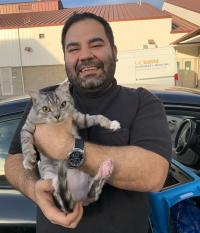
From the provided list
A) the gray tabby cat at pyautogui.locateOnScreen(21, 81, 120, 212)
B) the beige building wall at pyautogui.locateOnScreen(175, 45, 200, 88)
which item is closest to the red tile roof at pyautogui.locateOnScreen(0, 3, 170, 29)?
the beige building wall at pyautogui.locateOnScreen(175, 45, 200, 88)

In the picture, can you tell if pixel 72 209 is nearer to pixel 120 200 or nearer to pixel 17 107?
pixel 120 200

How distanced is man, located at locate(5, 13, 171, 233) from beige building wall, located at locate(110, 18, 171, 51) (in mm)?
24572

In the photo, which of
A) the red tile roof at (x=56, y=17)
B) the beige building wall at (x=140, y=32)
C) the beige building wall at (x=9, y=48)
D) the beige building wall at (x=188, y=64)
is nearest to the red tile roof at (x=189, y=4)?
the red tile roof at (x=56, y=17)

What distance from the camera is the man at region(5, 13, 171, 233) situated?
1.87 metres

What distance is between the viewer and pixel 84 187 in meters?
1.92

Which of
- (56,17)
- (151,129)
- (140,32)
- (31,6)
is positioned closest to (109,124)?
(151,129)

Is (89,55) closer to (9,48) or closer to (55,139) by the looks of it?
(55,139)

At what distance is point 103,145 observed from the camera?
1.99 metres

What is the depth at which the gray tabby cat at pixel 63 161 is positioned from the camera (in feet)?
6.09

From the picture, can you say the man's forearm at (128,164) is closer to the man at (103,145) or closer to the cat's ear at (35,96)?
the man at (103,145)

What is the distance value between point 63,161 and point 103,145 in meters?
0.21

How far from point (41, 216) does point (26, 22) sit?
2755 centimetres

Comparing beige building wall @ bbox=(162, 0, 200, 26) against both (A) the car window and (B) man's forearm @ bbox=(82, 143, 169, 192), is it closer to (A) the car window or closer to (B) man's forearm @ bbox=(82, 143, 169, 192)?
(A) the car window

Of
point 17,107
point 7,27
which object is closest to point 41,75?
point 7,27
